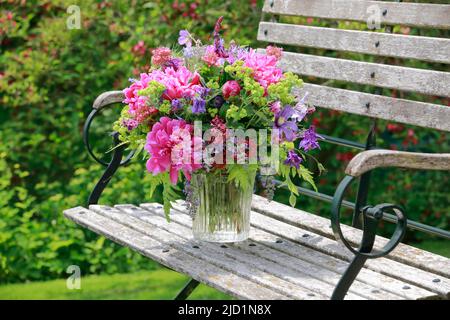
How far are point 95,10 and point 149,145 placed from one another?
2.96 metres

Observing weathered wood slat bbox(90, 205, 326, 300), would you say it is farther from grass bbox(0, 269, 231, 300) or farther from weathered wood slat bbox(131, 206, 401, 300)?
grass bbox(0, 269, 231, 300)

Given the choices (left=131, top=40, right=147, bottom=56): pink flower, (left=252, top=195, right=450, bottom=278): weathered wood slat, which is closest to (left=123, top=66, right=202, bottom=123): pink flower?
(left=252, top=195, right=450, bottom=278): weathered wood slat

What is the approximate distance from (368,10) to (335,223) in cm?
118

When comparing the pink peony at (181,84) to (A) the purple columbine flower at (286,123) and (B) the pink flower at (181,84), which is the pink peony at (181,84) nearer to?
(B) the pink flower at (181,84)

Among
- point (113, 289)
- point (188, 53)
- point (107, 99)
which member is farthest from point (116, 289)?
point (188, 53)

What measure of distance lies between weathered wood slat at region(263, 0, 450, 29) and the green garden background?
48.0 inches

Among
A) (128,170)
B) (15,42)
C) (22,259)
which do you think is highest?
(15,42)

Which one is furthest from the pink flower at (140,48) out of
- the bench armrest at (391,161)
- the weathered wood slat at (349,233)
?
the bench armrest at (391,161)

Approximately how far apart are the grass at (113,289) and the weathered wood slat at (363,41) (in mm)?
1455

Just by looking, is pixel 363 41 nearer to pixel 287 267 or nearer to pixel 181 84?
pixel 181 84

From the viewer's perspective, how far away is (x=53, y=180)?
546 centimetres

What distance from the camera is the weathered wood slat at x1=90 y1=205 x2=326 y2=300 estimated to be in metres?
2.23

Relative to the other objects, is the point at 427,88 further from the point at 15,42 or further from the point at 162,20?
the point at 15,42
